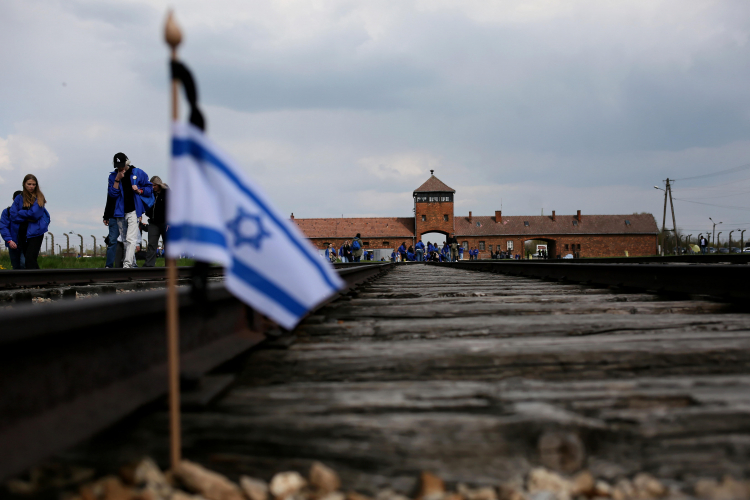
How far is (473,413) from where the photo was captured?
123 centimetres

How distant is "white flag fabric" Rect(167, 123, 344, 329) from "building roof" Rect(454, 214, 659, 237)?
72777 mm

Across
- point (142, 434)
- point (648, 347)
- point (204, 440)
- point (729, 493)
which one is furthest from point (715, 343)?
point (142, 434)

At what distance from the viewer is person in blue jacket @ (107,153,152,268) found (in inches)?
324

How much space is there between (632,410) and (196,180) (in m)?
1.13

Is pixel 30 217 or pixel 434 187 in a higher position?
pixel 434 187

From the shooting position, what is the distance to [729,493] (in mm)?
944

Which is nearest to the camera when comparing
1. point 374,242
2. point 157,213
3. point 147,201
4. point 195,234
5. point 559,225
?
point 195,234

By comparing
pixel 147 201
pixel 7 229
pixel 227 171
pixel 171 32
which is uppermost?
pixel 147 201

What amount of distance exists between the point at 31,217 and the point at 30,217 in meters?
0.01

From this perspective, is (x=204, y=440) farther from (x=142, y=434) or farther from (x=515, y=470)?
(x=515, y=470)

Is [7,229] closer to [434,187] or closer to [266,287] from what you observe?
[266,287]

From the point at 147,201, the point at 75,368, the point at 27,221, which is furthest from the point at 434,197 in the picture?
the point at 75,368

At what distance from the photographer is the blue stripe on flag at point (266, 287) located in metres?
1.25

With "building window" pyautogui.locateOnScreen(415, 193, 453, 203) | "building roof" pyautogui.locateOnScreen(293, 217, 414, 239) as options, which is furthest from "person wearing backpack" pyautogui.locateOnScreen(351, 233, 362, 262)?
"building window" pyautogui.locateOnScreen(415, 193, 453, 203)
